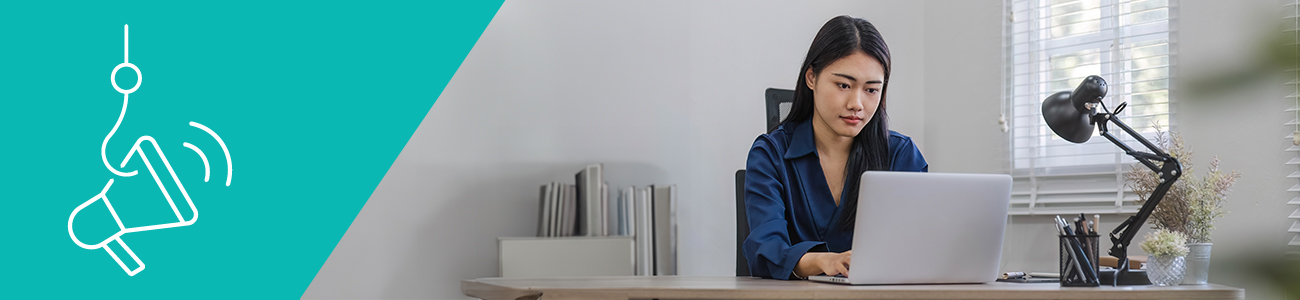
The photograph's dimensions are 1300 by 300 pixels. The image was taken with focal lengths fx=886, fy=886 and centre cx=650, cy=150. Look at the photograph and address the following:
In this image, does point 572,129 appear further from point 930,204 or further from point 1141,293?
point 1141,293

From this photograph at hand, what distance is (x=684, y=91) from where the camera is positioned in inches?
117

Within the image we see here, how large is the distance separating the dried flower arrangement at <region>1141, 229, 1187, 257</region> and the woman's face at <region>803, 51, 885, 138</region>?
0.50m

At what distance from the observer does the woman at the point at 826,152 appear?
5.33 feet

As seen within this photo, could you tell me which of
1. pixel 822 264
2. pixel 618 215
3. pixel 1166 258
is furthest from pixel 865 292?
pixel 618 215

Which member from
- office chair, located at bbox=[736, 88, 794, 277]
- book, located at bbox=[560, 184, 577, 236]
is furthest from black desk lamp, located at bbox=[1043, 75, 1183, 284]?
book, located at bbox=[560, 184, 577, 236]

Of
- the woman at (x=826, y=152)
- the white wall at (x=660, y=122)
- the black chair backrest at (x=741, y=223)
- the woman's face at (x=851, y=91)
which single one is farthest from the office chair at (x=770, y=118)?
the white wall at (x=660, y=122)

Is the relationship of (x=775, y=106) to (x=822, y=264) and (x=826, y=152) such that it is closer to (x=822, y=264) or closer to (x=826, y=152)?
(x=826, y=152)

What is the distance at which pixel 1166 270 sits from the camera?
139 cm

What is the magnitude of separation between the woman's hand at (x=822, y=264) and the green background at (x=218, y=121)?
1.45 metres

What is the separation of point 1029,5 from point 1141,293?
2063mm

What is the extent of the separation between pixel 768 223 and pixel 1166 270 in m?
0.64

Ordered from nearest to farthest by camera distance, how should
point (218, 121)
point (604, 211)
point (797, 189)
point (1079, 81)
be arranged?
point (797, 189)
point (218, 121)
point (604, 211)
point (1079, 81)

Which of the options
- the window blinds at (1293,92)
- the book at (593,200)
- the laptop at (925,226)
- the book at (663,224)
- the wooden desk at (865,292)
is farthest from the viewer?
the book at (663,224)

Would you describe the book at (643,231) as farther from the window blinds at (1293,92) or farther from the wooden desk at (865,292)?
the window blinds at (1293,92)
